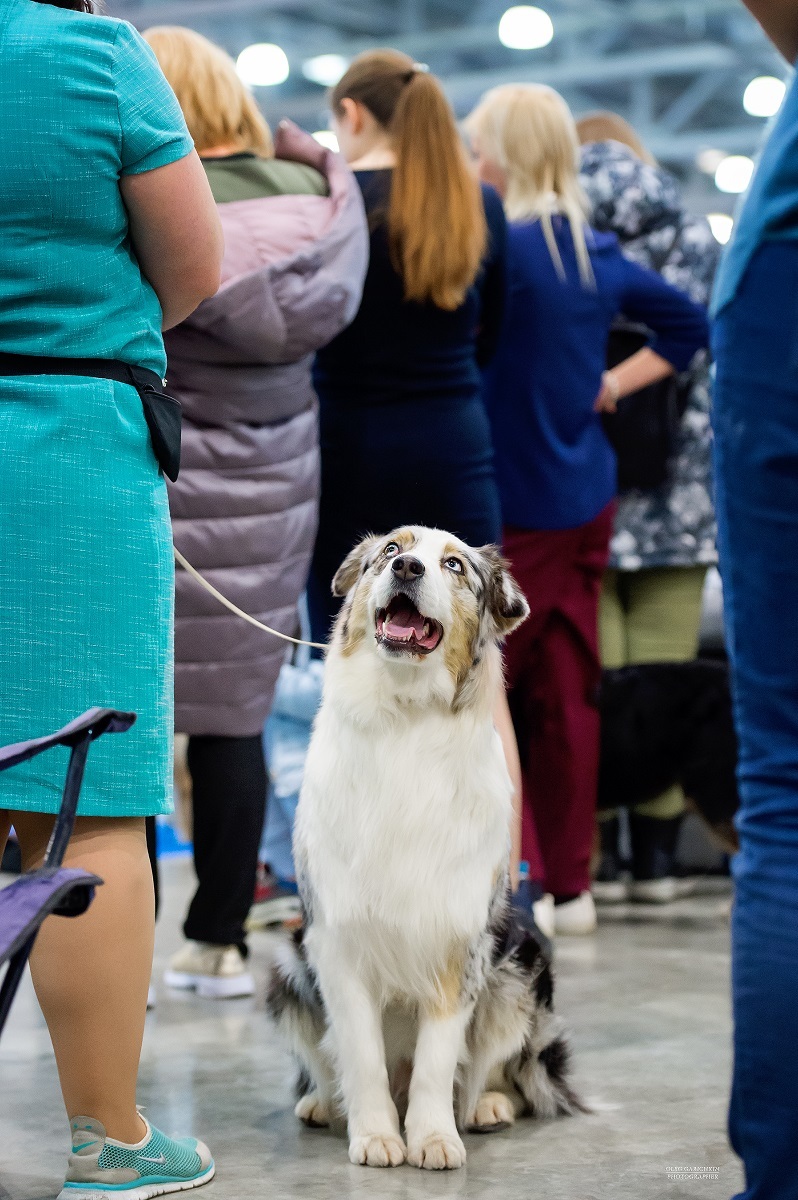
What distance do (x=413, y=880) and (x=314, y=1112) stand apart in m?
0.49

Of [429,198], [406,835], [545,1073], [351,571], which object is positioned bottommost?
[545,1073]

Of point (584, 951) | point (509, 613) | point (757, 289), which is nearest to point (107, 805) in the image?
point (509, 613)

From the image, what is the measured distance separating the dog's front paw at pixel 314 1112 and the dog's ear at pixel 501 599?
32.9 inches

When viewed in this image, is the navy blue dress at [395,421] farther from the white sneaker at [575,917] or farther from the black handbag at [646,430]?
the white sneaker at [575,917]

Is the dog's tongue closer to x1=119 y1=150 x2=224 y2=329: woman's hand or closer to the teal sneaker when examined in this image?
x1=119 y1=150 x2=224 y2=329: woman's hand

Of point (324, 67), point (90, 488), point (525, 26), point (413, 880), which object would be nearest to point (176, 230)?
point (90, 488)

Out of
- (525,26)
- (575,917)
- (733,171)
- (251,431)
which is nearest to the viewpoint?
(251,431)

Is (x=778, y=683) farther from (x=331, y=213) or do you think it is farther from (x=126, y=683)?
(x=331, y=213)

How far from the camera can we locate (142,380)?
6.56 ft

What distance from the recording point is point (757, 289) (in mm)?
1491

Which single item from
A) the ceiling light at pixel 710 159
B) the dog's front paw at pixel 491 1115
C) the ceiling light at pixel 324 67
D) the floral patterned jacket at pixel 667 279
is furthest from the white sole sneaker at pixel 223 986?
the ceiling light at pixel 710 159

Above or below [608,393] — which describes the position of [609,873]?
below

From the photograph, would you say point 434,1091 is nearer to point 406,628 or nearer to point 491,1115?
point 491,1115

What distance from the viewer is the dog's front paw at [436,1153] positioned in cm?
228
